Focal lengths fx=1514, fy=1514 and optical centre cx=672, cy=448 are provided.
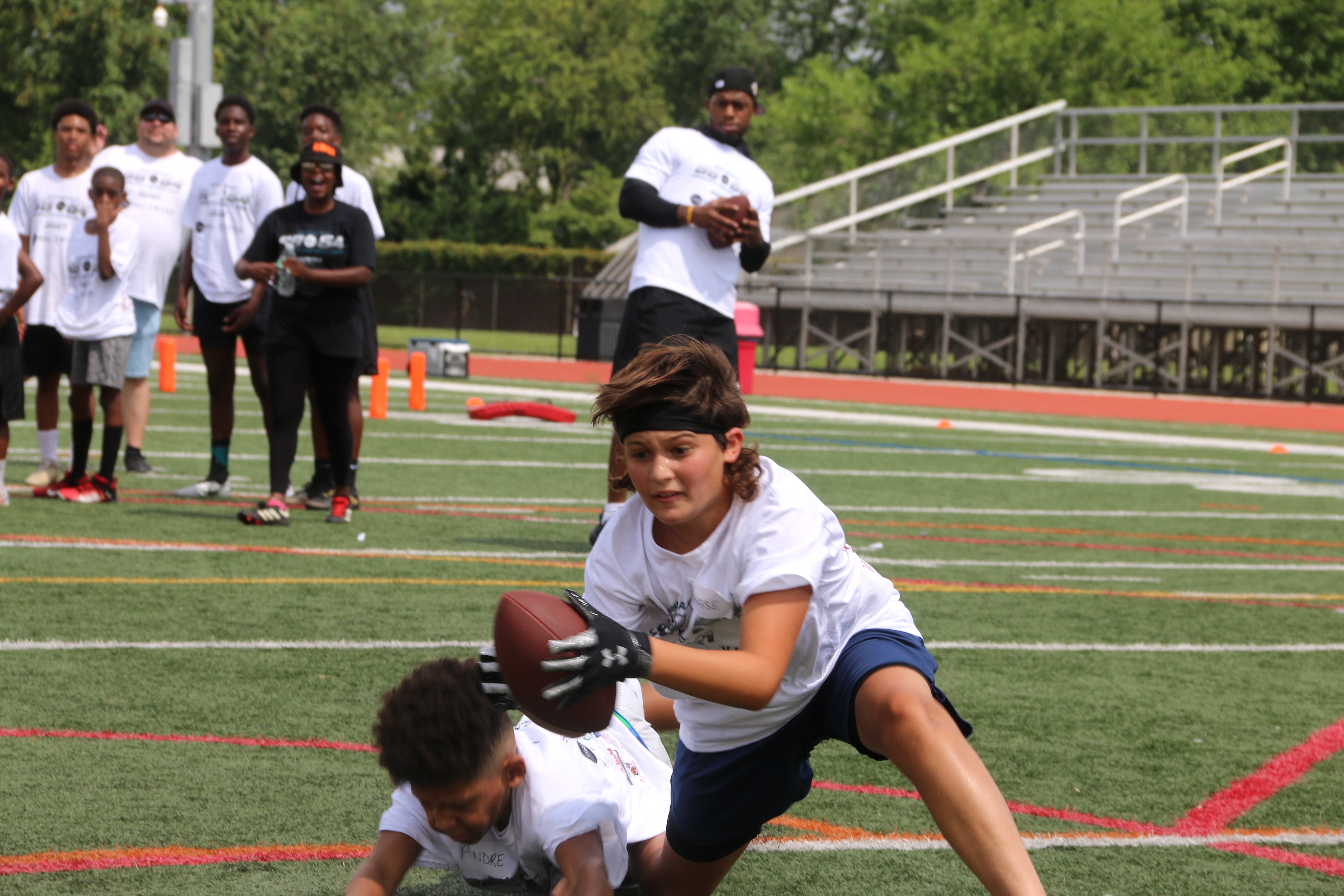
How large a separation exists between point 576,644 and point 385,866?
0.87 metres

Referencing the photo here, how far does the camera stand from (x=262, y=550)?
7117mm

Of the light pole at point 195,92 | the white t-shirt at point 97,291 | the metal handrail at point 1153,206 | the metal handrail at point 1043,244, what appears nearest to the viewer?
the white t-shirt at point 97,291

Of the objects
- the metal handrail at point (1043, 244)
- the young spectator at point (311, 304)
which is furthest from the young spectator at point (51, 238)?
the metal handrail at point (1043, 244)

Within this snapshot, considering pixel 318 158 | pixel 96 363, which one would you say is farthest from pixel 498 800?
pixel 96 363

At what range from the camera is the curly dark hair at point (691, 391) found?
2789 mm

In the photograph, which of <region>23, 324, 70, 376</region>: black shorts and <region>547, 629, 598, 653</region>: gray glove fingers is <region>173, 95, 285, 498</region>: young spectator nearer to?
<region>23, 324, 70, 376</region>: black shorts

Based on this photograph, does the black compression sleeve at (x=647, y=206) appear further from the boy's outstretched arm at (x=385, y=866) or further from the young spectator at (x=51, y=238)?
the boy's outstretched arm at (x=385, y=866)

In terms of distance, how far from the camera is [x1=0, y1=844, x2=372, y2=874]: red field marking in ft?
10.5

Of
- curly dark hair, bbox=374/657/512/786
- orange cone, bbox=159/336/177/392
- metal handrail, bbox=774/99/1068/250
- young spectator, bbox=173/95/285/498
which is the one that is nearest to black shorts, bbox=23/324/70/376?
young spectator, bbox=173/95/285/498

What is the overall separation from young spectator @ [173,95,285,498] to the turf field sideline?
59cm

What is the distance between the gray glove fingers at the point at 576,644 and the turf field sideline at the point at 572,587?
1.09 meters

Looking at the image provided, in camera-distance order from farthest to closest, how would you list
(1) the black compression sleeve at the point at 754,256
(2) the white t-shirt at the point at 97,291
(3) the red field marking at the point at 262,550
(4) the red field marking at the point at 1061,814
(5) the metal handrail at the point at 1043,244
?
(5) the metal handrail at the point at 1043,244 < (2) the white t-shirt at the point at 97,291 < (3) the red field marking at the point at 262,550 < (1) the black compression sleeve at the point at 754,256 < (4) the red field marking at the point at 1061,814

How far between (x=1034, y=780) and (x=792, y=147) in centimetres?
6011

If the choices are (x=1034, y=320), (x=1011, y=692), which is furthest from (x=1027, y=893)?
(x=1034, y=320)
